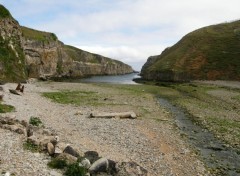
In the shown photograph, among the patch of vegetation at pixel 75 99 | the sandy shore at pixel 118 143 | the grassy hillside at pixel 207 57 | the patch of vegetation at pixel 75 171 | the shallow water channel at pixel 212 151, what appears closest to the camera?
the patch of vegetation at pixel 75 171

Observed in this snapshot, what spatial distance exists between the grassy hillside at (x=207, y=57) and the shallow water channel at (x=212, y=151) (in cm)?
9725

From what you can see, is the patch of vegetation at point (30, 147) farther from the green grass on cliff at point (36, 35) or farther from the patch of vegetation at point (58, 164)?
the green grass on cliff at point (36, 35)

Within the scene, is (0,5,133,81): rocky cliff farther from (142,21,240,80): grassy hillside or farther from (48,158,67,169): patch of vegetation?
(48,158,67,169): patch of vegetation

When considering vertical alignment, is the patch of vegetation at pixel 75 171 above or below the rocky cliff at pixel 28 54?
below

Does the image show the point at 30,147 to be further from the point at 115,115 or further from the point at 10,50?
the point at 10,50

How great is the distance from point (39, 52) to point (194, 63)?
67450 millimetres

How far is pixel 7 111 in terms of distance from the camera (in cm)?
3469

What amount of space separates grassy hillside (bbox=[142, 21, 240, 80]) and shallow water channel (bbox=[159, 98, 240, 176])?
97.2 metres

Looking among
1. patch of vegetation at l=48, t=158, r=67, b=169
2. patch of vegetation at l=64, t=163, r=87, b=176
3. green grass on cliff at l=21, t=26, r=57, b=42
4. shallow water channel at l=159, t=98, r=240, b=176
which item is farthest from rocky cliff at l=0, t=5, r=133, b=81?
patch of vegetation at l=64, t=163, r=87, b=176

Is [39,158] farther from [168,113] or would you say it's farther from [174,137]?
[168,113]

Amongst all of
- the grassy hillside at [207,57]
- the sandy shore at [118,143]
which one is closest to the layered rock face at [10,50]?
the sandy shore at [118,143]

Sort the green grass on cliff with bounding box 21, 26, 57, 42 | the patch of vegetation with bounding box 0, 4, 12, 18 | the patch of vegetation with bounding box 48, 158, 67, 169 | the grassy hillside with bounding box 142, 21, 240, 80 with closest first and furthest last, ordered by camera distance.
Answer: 1. the patch of vegetation with bounding box 48, 158, 67, 169
2. the patch of vegetation with bounding box 0, 4, 12, 18
3. the grassy hillside with bounding box 142, 21, 240, 80
4. the green grass on cliff with bounding box 21, 26, 57, 42

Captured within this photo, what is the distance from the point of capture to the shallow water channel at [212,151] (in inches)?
928

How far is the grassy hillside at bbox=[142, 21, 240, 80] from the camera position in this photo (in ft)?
443
